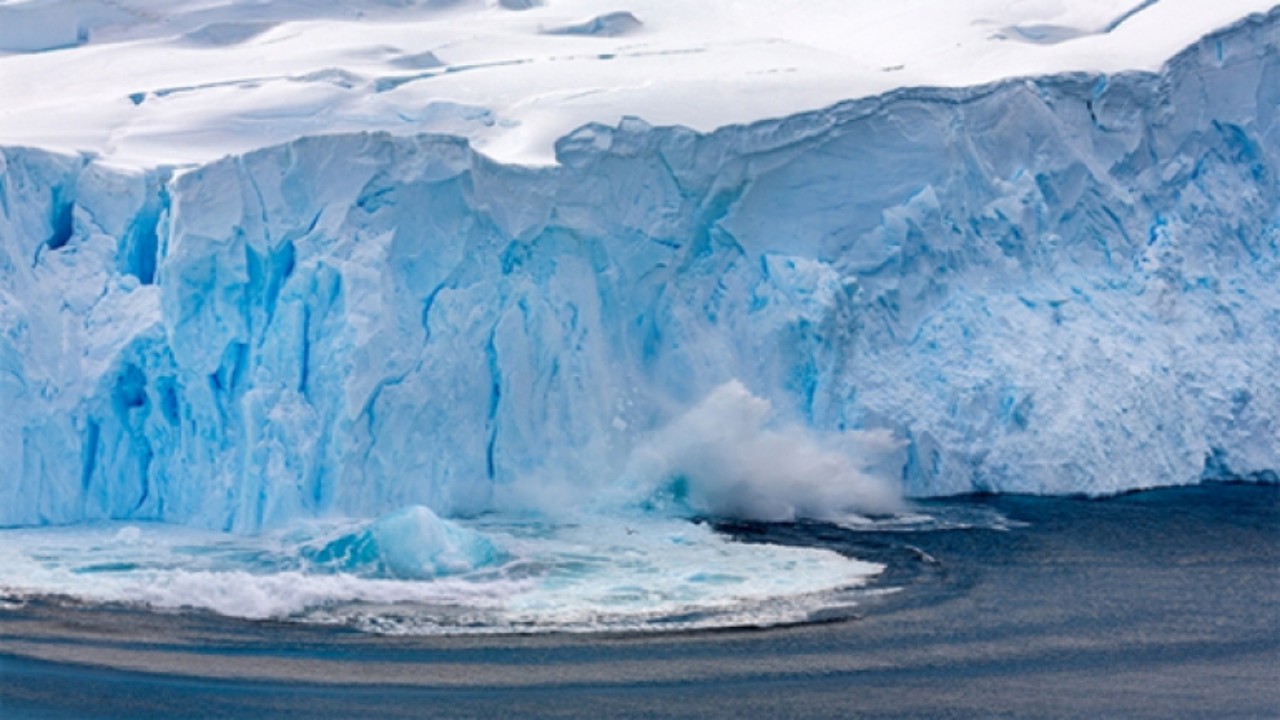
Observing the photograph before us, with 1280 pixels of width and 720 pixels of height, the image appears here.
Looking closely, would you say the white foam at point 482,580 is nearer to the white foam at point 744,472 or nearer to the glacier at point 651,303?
the glacier at point 651,303

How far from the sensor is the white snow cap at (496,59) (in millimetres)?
15617

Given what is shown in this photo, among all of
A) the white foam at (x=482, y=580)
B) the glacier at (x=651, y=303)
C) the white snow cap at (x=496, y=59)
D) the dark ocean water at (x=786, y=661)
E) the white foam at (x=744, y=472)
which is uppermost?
the white snow cap at (x=496, y=59)

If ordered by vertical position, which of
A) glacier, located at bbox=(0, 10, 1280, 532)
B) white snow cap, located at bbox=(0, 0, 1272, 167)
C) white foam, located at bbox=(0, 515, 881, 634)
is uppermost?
white snow cap, located at bbox=(0, 0, 1272, 167)

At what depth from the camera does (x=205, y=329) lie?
13945 mm

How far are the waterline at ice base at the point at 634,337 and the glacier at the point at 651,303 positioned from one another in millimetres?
26

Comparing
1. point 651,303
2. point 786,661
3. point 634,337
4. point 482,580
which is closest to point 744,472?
point 634,337

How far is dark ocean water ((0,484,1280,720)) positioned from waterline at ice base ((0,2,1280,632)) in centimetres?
100

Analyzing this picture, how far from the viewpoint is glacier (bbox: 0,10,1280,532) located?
13.8 m

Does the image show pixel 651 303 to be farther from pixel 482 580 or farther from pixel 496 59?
pixel 496 59

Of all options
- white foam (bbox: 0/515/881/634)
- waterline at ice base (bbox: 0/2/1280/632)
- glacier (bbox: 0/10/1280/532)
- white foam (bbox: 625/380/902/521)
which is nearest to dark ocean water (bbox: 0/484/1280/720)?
white foam (bbox: 0/515/881/634)

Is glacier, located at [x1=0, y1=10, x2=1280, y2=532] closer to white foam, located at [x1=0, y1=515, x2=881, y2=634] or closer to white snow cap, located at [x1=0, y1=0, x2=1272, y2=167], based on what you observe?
white snow cap, located at [x1=0, y1=0, x2=1272, y2=167]

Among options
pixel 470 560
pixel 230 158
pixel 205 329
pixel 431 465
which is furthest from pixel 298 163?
pixel 470 560

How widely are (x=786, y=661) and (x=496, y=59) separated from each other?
30.2 feet

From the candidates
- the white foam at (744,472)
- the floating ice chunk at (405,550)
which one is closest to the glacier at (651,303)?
the white foam at (744,472)
